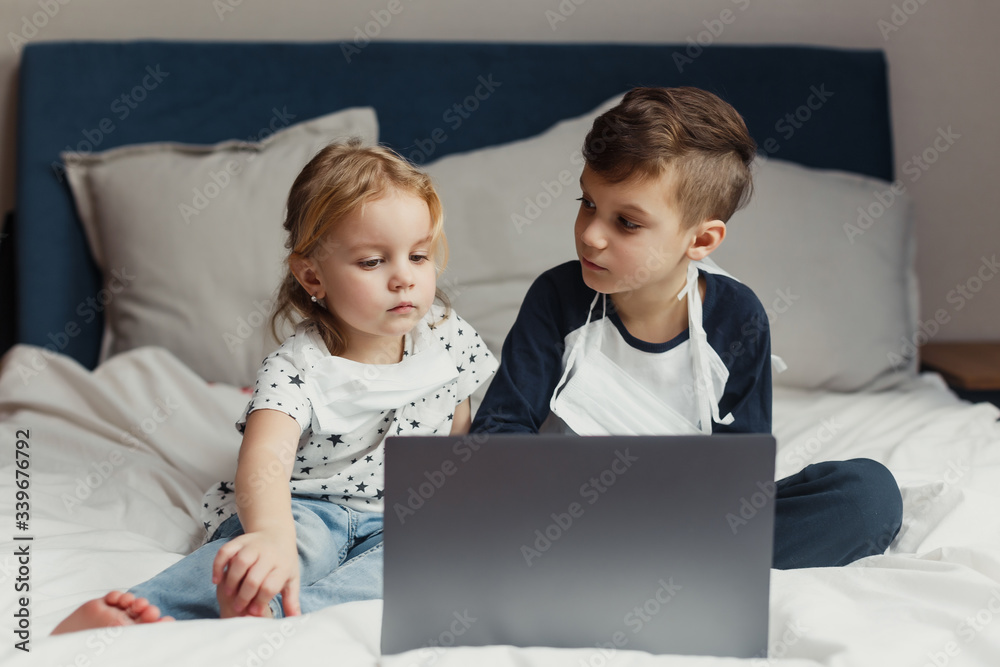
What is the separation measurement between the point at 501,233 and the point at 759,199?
0.53m

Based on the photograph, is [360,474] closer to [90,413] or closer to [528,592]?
[528,592]

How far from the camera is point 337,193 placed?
1003 mm

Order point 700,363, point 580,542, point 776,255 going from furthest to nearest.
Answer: point 776,255, point 700,363, point 580,542

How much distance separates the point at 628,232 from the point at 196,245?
1.08 meters

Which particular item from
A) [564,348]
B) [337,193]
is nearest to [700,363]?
[564,348]

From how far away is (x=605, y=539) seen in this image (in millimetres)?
699

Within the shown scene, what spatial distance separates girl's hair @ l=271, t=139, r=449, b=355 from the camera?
3.29 ft

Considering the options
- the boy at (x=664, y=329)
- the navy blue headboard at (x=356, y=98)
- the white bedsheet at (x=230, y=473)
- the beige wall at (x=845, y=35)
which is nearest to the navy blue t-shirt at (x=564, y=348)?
the boy at (x=664, y=329)

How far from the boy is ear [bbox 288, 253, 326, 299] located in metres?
0.25

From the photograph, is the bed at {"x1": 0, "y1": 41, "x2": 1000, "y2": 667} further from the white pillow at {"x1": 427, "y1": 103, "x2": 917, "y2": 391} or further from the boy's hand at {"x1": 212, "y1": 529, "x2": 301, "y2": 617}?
the boy's hand at {"x1": 212, "y1": 529, "x2": 301, "y2": 617}

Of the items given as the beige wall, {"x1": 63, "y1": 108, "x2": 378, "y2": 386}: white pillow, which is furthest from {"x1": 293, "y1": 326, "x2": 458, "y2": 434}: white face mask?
the beige wall

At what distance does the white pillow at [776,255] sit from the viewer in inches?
65.5

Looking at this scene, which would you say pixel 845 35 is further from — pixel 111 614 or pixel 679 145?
pixel 111 614

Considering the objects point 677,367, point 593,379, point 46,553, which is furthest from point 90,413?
point 677,367
